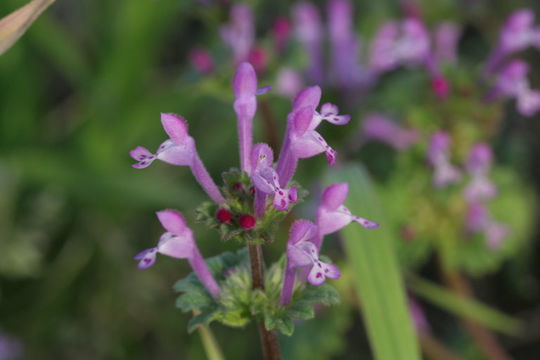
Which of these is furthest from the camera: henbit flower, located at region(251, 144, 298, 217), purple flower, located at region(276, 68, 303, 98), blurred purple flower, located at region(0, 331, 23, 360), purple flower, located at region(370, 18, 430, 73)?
blurred purple flower, located at region(0, 331, 23, 360)

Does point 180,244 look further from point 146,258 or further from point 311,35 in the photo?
point 311,35

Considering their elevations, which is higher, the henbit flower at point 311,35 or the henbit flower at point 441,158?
the henbit flower at point 311,35

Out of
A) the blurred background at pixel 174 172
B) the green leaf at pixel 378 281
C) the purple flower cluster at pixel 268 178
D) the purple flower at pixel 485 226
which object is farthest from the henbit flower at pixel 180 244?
the purple flower at pixel 485 226

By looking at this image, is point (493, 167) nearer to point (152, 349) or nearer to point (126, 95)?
point (152, 349)

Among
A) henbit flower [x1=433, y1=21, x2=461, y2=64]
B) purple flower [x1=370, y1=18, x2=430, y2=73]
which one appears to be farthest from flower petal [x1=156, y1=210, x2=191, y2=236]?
henbit flower [x1=433, y1=21, x2=461, y2=64]

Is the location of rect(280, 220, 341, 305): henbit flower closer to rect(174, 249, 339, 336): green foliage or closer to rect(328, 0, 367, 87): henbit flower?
rect(174, 249, 339, 336): green foliage

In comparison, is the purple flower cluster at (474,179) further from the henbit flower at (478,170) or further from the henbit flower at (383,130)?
the henbit flower at (383,130)
